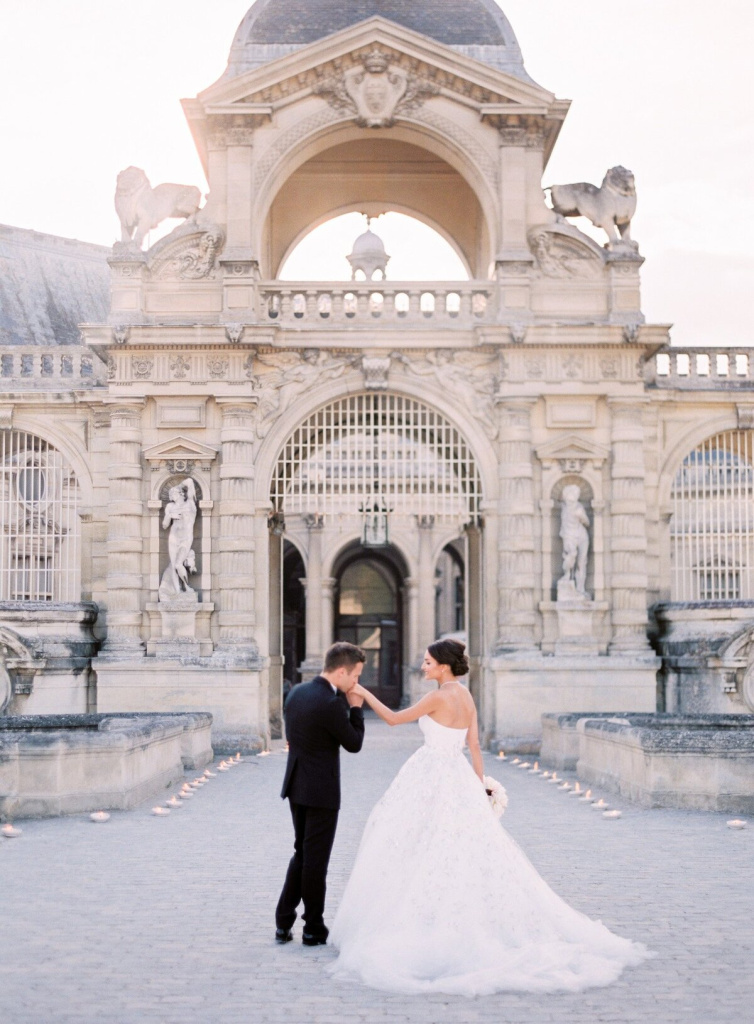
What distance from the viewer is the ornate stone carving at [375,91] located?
2222cm

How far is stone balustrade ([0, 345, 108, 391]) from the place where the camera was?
76.0 feet

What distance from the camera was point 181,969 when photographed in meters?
6.90

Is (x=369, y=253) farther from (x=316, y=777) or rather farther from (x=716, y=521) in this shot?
(x=316, y=777)

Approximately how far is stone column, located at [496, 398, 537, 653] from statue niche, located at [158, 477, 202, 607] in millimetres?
4602

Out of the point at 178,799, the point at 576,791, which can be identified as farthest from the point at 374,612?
the point at 178,799

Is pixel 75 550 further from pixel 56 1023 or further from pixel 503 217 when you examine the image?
pixel 56 1023

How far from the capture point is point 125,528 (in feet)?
70.5

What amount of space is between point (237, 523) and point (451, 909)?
14862mm

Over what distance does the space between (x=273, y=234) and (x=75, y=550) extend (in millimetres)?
6807

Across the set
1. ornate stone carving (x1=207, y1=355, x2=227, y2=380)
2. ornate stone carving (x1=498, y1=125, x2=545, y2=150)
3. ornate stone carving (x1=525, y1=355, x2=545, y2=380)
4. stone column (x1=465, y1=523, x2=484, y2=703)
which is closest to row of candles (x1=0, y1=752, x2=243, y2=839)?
stone column (x1=465, y1=523, x2=484, y2=703)

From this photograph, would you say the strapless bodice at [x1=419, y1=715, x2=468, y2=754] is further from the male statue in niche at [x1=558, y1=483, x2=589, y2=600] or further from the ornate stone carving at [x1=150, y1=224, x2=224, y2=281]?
the ornate stone carving at [x1=150, y1=224, x2=224, y2=281]

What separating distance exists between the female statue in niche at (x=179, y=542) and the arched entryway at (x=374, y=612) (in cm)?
1926

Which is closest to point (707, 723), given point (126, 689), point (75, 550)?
point (126, 689)

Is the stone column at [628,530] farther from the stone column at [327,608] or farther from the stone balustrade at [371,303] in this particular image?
the stone column at [327,608]
